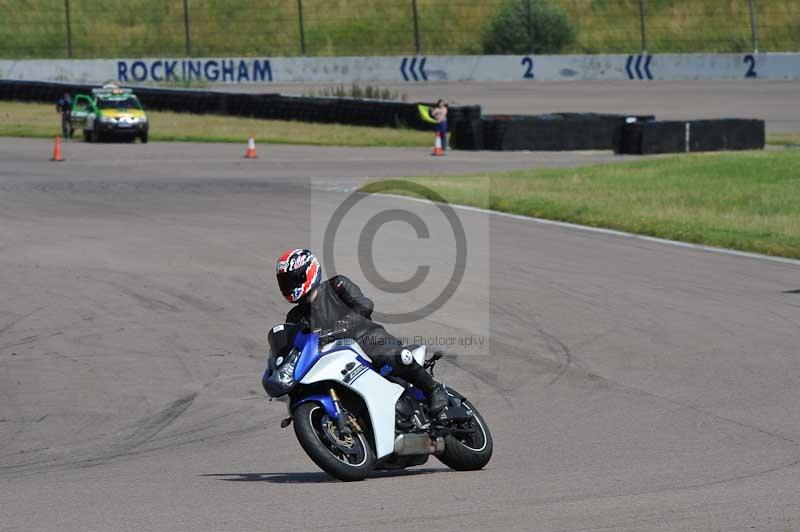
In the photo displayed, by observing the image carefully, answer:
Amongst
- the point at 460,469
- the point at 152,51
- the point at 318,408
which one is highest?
the point at 152,51

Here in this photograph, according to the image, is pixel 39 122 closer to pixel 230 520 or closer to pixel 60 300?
pixel 60 300

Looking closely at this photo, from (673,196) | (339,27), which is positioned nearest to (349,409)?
(673,196)

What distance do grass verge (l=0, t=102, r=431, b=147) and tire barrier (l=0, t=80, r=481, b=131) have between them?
0.26m

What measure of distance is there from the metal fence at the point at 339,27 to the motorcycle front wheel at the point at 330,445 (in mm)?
51243

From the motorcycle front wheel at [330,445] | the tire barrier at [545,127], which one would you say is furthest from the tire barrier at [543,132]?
the motorcycle front wheel at [330,445]

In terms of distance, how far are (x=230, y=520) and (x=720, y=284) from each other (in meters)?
10.5

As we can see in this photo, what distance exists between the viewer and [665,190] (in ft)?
84.7

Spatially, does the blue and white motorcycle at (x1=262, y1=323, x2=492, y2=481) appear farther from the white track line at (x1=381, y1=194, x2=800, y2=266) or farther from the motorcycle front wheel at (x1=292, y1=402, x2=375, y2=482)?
the white track line at (x1=381, y1=194, x2=800, y2=266)

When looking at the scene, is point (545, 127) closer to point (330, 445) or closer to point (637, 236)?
point (637, 236)

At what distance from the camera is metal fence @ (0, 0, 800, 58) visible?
192 ft

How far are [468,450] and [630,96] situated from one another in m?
43.1

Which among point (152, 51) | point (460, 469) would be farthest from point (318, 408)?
point (152, 51)

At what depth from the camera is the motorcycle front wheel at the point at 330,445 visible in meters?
7.29

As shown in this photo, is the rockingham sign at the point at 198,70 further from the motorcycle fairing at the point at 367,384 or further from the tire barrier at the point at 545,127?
the motorcycle fairing at the point at 367,384
